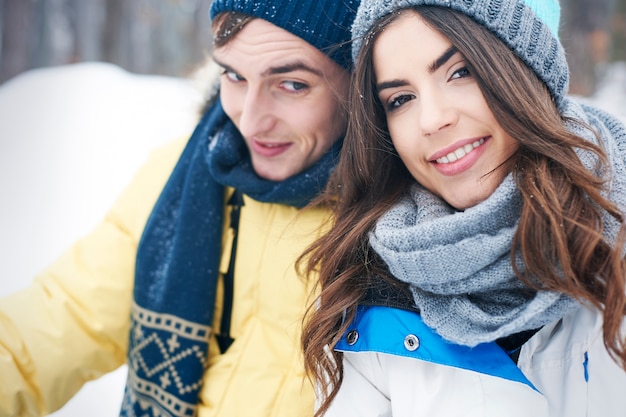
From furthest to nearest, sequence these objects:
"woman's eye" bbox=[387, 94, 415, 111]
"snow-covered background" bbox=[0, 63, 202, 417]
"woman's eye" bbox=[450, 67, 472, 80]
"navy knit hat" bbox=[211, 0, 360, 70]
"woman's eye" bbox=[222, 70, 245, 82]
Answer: "snow-covered background" bbox=[0, 63, 202, 417]
"woman's eye" bbox=[222, 70, 245, 82]
"navy knit hat" bbox=[211, 0, 360, 70]
"woman's eye" bbox=[387, 94, 415, 111]
"woman's eye" bbox=[450, 67, 472, 80]

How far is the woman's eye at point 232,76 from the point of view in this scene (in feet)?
6.15

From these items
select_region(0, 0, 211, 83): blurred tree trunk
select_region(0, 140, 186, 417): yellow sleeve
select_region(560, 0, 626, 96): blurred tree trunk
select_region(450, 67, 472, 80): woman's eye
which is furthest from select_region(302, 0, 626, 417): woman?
select_region(560, 0, 626, 96): blurred tree trunk

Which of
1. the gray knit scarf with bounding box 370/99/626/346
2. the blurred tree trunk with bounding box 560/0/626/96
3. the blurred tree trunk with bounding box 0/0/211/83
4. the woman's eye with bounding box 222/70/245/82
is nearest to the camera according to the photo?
the gray knit scarf with bounding box 370/99/626/346

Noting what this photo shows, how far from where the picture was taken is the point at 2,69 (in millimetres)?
7352

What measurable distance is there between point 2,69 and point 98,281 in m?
6.52

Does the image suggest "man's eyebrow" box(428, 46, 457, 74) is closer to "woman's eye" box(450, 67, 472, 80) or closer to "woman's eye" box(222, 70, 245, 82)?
"woman's eye" box(450, 67, 472, 80)

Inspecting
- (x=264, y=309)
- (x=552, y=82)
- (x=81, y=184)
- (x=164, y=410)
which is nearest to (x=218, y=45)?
(x=264, y=309)

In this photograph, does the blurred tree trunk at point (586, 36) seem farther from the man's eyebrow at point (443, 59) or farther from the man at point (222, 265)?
the man's eyebrow at point (443, 59)

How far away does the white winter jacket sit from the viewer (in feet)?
4.65

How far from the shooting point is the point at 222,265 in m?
2.01

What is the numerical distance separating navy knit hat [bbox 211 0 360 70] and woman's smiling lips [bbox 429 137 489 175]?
19.1 inches

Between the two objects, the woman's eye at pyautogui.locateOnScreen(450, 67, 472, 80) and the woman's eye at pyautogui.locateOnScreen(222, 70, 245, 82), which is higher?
the woman's eye at pyautogui.locateOnScreen(450, 67, 472, 80)

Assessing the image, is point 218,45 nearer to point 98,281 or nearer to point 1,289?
point 98,281

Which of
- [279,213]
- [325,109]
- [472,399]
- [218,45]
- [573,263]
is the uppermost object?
[218,45]
